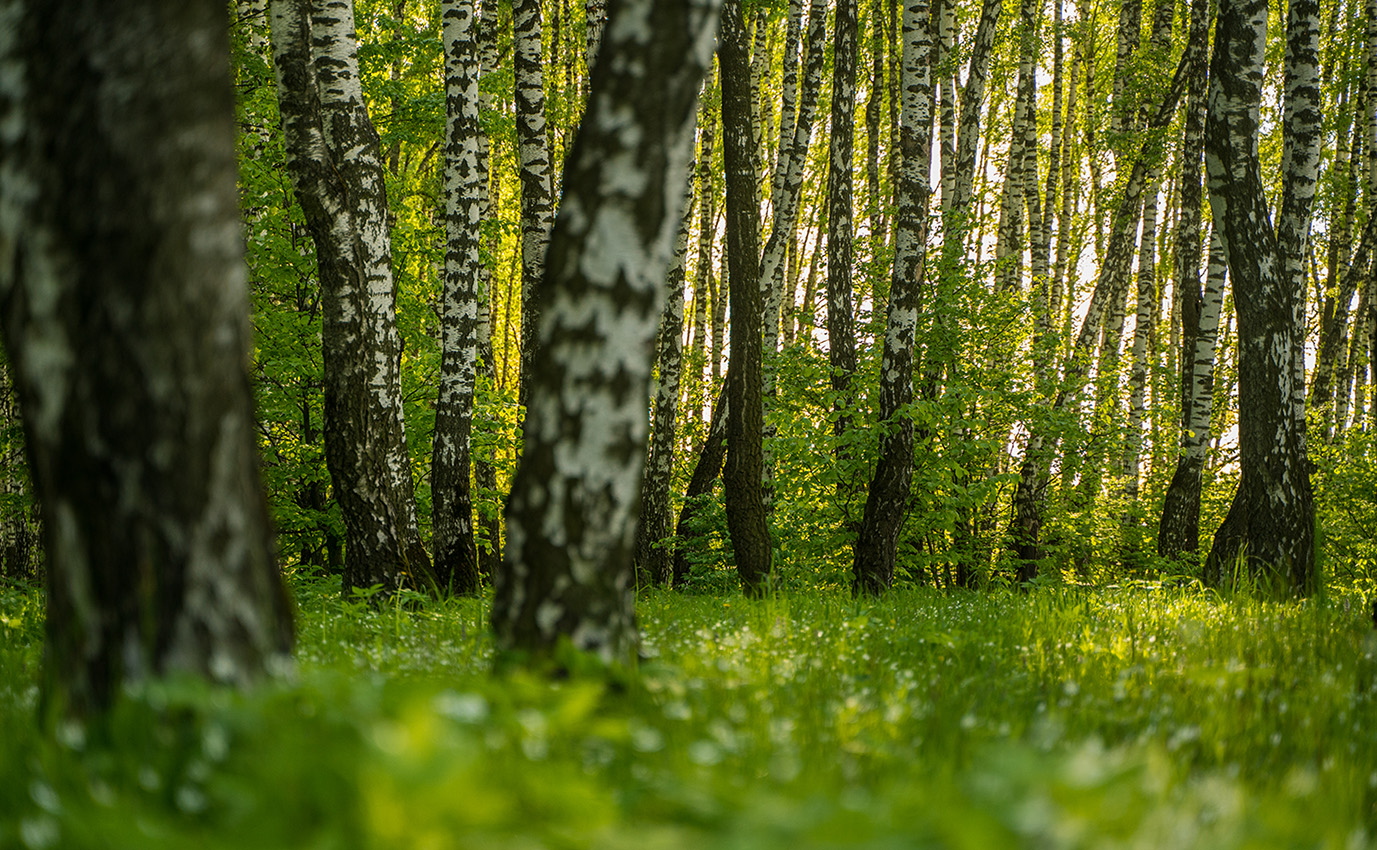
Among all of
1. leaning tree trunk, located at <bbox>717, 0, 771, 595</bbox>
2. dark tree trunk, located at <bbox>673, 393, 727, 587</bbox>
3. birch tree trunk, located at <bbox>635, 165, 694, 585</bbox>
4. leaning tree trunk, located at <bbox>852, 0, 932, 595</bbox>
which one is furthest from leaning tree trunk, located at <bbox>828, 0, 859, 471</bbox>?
leaning tree trunk, located at <bbox>717, 0, 771, 595</bbox>

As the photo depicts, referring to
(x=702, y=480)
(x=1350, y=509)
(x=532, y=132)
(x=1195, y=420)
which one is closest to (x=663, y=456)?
(x=702, y=480)

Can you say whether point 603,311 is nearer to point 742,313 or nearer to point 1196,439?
point 742,313

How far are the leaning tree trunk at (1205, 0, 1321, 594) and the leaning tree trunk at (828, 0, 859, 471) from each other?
14.9 feet

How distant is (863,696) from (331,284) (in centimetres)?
568

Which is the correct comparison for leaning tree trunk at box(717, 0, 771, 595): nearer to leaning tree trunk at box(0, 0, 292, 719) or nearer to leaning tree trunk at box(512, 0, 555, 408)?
leaning tree trunk at box(512, 0, 555, 408)

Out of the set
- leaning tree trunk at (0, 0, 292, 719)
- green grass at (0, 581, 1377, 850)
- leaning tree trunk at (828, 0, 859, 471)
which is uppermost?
leaning tree trunk at (828, 0, 859, 471)

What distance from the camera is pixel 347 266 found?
7262 millimetres

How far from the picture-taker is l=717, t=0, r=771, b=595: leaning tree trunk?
352 inches

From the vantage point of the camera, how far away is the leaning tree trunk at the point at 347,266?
721 cm

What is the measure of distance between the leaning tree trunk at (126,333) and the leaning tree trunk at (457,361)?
7.22 meters

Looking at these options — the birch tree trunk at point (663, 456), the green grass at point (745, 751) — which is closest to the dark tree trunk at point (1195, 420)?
the birch tree trunk at point (663, 456)

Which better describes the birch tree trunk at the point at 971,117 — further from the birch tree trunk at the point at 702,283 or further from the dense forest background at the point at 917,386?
the birch tree trunk at the point at 702,283

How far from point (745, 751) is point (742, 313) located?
6.95m

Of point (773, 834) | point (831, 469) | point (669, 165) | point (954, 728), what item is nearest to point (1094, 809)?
point (773, 834)
